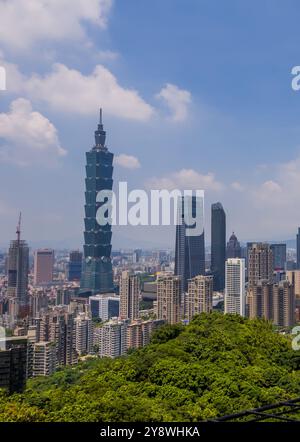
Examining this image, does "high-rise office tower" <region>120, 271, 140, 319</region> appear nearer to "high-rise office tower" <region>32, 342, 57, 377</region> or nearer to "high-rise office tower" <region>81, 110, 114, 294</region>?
"high-rise office tower" <region>81, 110, 114, 294</region>

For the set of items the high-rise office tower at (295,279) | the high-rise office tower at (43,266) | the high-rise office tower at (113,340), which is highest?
the high-rise office tower at (43,266)

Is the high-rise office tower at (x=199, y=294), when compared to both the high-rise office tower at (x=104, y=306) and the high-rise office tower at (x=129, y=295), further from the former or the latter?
the high-rise office tower at (x=104, y=306)

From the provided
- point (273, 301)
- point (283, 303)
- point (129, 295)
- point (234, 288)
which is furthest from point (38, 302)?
point (283, 303)

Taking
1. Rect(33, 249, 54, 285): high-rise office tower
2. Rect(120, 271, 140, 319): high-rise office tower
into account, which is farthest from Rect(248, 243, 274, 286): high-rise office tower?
Rect(33, 249, 54, 285): high-rise office tower

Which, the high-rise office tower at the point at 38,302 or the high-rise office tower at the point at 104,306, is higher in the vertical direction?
the high-rise office tower at the point at 38,302

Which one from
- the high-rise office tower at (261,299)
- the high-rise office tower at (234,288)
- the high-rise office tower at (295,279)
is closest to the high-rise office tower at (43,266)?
the high-rise office tower at (234,288)
